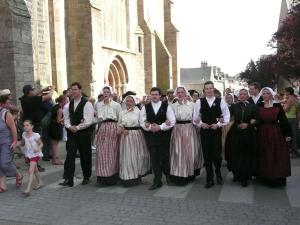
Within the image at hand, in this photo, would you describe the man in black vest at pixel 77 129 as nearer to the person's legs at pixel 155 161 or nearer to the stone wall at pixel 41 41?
the person's legs at pixel 155 161

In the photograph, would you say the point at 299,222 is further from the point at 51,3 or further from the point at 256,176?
the point at 51,3

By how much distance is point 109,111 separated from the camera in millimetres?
7715

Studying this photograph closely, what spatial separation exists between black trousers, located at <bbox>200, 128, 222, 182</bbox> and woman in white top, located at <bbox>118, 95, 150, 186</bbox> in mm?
1174

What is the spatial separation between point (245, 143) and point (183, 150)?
→ 3.76 feet

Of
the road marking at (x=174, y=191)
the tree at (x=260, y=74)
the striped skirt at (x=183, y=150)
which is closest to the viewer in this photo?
the road marking at (x=174, y=191)

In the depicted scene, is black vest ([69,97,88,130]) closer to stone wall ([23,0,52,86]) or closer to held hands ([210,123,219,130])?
held hands ([210,123,219,130])

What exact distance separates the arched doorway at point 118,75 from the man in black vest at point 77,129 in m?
18.1

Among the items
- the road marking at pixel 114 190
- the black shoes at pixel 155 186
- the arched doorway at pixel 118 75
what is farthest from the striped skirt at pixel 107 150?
the arched doorway at pixel 118 75

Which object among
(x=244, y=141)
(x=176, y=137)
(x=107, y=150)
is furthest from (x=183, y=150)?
(x=107, y=150)

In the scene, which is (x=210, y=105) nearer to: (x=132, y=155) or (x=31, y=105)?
(x=132, y=155)

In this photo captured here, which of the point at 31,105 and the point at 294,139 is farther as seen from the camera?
the point at 294,139

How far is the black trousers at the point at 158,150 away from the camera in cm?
755

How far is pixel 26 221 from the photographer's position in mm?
5594

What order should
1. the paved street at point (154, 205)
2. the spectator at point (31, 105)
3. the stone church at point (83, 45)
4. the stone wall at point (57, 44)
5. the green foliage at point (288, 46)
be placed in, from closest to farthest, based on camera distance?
1. the paved street at point (154, 205)
2. the spectator at point (31, 105)
3. the stone church at point (83, 45)
4. the green foliage at point (288, 46)
5. the stone wall at point (57, 44)
